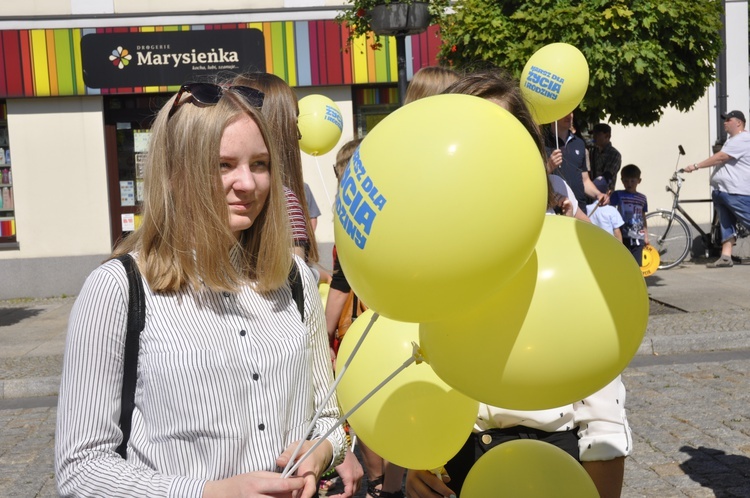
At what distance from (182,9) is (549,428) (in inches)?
449

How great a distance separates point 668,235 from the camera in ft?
41.6

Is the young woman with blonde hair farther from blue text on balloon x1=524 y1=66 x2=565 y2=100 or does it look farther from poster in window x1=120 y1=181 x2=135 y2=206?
poster in window x1=120 y1=181 x2=135 y2=206

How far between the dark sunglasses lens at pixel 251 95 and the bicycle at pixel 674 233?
35.8 ft

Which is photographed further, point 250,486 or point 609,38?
point 609,38

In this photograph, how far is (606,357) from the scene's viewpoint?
175cm

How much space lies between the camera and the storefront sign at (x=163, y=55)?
12453 mm

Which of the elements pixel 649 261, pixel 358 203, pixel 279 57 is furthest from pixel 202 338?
pixel 279 57

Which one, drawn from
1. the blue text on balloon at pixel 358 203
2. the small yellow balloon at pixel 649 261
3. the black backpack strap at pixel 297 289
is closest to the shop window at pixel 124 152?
the small yellow balloon at pixel 649 261

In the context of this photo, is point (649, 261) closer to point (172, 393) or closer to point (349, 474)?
point (349, 474)

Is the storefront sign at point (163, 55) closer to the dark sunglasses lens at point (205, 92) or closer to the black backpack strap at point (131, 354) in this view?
the dark sunglasses lens at point (205, 92)

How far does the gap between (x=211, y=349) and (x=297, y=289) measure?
0.35 metres

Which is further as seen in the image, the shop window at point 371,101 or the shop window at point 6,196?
the shop window at point 371,101

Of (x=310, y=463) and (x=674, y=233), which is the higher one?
(x=310, y=463)

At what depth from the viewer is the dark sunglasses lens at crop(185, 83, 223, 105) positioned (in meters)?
2.05
